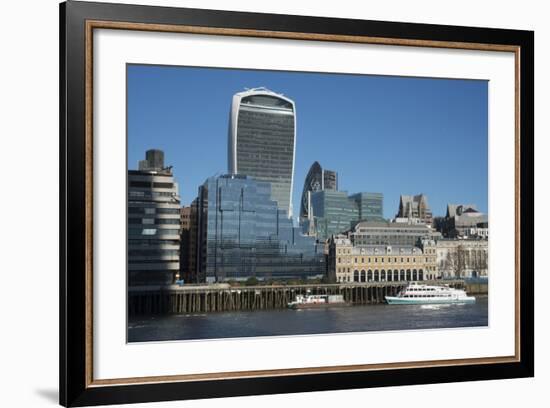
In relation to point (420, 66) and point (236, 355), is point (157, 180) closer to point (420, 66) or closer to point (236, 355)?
point (236, 355)

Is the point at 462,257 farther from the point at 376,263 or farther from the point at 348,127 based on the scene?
the point at 348,127

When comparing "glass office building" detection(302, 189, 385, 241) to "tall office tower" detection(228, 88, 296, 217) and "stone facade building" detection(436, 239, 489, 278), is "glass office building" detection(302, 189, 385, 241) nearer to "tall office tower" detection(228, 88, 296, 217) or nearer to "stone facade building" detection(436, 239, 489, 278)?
"tall office tower" detection(228, 88, 296, 217)

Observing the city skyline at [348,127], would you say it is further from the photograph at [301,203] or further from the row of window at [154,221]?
the row of window at [154,221]

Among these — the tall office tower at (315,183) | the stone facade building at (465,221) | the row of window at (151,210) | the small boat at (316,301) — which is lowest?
the small boat at (316,301)

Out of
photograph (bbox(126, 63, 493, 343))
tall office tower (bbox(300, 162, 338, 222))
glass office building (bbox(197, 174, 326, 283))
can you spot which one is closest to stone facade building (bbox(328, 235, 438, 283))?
photograph (bbox(126, 63, 493, 343))

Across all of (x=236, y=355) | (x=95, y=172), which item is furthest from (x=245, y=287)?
(x=95, y=172)

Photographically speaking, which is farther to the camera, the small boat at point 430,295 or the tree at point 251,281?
the small boat at point 430,295

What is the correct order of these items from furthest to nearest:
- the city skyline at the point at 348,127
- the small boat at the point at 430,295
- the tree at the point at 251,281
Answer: the small boat at the point at 430,295 < the tree at the point at 251,281 < the city skyline at the point at 348,127

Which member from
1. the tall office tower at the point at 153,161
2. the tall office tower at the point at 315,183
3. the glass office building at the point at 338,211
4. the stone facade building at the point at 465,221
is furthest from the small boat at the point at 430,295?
the tall office tower at the point at 153,161
